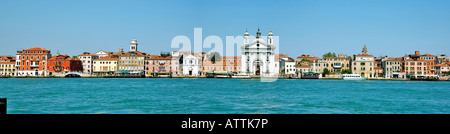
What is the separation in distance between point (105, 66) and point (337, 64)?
40.5 metres

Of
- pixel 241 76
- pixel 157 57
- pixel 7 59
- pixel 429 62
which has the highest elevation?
pixel 157 57

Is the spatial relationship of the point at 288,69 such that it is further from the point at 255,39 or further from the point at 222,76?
the point at 222,76

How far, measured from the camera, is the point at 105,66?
66.4m

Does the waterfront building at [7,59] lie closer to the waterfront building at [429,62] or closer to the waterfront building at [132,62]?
the waterfront building at [132,62]

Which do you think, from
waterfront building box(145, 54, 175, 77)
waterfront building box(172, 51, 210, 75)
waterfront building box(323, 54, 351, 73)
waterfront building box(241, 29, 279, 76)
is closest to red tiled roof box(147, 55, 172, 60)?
waterfront building box(145, 54, 175, 77)

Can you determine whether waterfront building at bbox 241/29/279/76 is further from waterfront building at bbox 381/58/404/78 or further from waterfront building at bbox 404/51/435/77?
waterfront building at bbox 404/51/435/77

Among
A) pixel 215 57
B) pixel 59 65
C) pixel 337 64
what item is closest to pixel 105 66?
pixel 59 65

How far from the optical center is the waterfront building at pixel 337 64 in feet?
213

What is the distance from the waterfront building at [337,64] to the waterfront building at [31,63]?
4870 cm

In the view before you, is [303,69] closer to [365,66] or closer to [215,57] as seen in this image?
[365,66]

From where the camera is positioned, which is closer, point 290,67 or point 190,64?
point 190,64

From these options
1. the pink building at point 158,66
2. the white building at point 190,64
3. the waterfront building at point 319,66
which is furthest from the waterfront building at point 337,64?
the pink building at point 158,66
